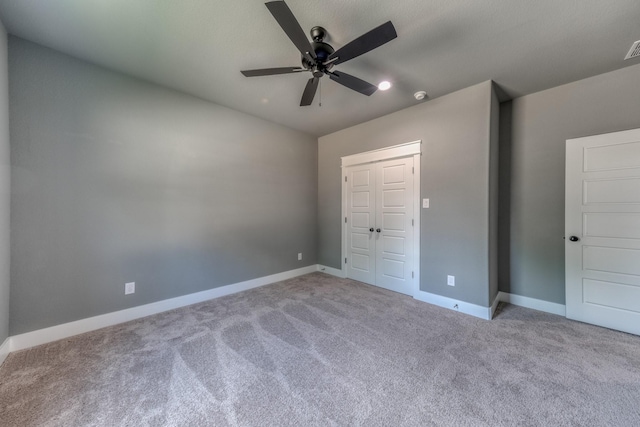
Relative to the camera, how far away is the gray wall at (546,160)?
8.27ft

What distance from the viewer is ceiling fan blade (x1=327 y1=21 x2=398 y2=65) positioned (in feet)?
4.95

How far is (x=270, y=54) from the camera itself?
88.2 inches

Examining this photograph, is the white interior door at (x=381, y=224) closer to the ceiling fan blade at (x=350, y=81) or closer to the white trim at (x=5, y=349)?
the ceiling fan blade at (x=350, y=81)

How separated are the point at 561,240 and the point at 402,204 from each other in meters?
1.85

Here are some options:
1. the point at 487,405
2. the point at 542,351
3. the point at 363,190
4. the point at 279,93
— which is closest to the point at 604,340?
the point at 542,351

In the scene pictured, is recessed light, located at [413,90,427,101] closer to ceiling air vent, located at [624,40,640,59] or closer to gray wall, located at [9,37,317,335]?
ceiling air vent, located at [624,40,640,59]

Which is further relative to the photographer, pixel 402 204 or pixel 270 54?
pixel 402 204

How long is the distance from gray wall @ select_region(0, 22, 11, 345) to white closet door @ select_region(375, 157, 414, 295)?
13.3ft

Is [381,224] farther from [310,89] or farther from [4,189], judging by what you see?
[4,189]

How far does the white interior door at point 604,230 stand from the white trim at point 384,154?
1.65 meters

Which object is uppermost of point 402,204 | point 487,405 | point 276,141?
point 276,141

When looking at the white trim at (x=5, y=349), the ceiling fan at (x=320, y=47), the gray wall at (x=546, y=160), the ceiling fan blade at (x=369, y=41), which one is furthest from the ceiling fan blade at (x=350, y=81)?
the white trim at (x=5, y=349)

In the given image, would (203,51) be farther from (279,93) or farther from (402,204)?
(402,204)

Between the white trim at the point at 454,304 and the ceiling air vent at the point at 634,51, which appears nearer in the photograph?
the ceiling air vent at the point at 634,51
